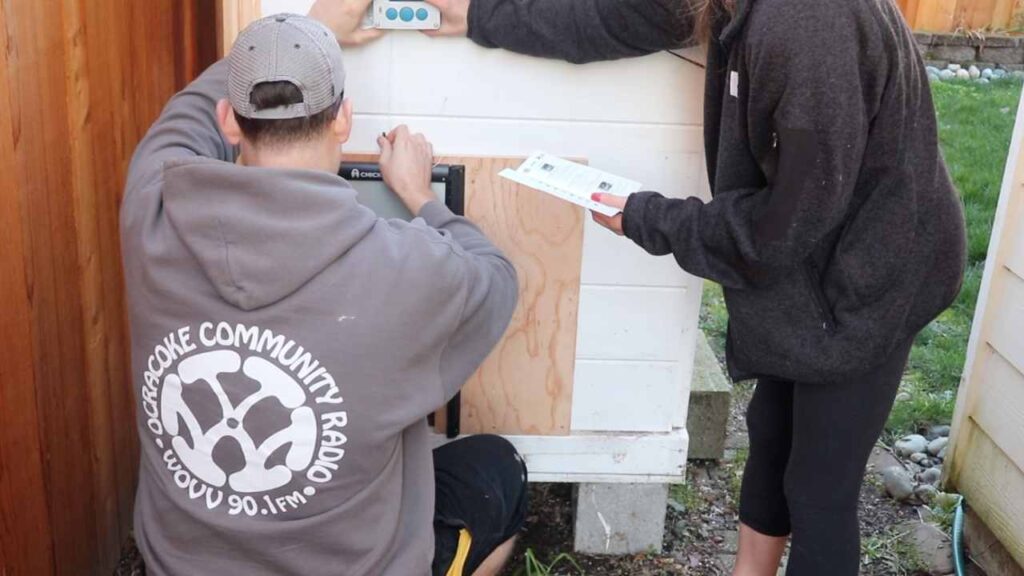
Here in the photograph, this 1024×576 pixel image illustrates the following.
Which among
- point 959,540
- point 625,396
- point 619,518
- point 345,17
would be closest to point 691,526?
point 619,518

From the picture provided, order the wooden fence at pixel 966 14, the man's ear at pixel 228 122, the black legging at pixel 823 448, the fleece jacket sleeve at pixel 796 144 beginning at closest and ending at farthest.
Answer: the fleece jacket sleeve at pixel 796 144
the man's ear at pixel 228 122
the black legging at pixel 823 448
the wooden fence at pixel 966 14

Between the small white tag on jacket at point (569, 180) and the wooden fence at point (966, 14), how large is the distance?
24.7 ft

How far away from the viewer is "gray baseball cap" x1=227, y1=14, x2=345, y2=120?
1828mm

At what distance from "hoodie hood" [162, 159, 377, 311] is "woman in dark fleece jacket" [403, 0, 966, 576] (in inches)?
28.6

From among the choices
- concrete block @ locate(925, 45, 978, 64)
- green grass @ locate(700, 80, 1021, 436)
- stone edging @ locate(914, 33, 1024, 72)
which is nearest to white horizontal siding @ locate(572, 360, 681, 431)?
green grass @ locate(700, 80, 1021, 436)

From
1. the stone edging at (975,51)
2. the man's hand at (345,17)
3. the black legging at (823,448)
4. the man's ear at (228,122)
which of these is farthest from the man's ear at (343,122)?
the stone edging at (975,51)

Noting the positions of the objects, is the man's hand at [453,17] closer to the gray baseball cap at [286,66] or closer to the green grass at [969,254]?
the gray baseball cap at [286,66]

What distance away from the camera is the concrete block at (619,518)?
2977 mm

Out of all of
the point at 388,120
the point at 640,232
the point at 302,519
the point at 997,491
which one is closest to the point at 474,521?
the point at 302,519

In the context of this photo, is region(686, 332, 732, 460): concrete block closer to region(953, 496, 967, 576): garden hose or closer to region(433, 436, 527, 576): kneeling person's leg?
region(953, 496, 967, 576): garden hose

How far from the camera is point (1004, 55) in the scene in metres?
8.84

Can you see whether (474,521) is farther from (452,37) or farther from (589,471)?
(452,37)

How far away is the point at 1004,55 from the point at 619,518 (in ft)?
24.0

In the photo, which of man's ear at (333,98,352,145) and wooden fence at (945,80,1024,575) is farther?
wooden fence at (945,80,1024,575)
